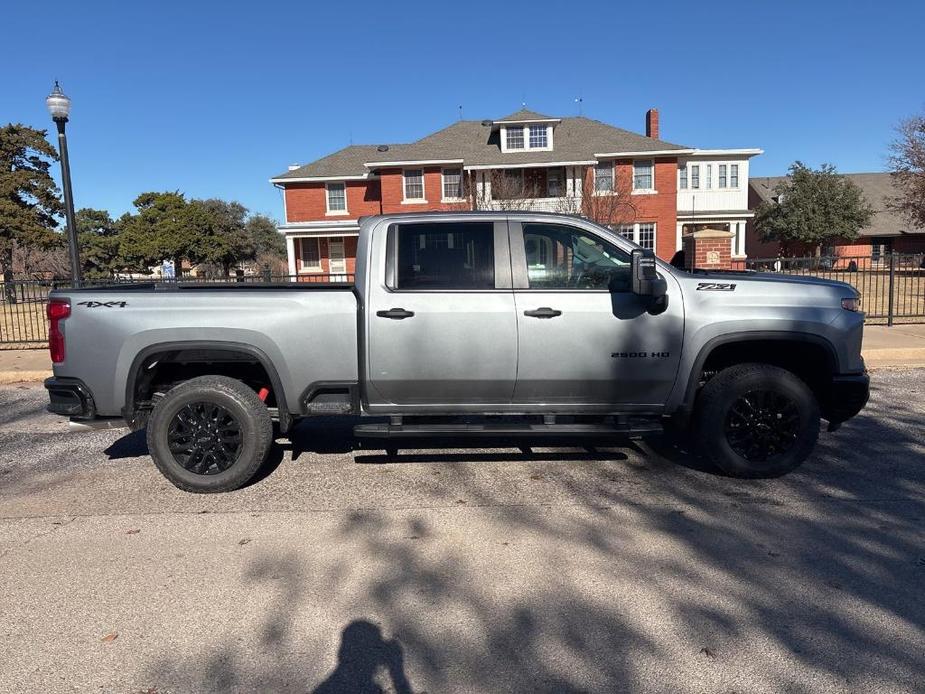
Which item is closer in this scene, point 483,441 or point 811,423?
point 811,423

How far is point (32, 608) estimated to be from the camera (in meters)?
3.38

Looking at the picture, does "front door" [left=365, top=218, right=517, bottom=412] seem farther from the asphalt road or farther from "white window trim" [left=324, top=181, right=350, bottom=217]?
"white window trim" [left=324, top=181, right=350, bottom=217]

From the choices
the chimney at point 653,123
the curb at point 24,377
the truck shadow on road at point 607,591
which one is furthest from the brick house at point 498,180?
the truck shadow on road at point 607,591

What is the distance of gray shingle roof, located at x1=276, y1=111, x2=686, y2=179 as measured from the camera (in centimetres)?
3131

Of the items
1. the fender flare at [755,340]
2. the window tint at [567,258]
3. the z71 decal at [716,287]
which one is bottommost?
the fender flare at [755,340]

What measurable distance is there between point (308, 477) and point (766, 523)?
3324 mm

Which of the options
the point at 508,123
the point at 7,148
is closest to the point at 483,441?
the point at 508,123

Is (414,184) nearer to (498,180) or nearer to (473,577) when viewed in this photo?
(498,180)

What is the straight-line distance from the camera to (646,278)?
179 inches

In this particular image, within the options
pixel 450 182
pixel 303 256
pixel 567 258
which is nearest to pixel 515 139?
pixel 450 182

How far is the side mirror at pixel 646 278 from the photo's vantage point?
4523mm

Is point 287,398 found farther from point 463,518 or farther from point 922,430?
point 922,430

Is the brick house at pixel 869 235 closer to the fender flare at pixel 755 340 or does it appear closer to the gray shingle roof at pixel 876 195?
the gray shingle roof at pixel 876 195

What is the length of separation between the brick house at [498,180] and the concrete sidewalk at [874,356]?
58.0 ft
